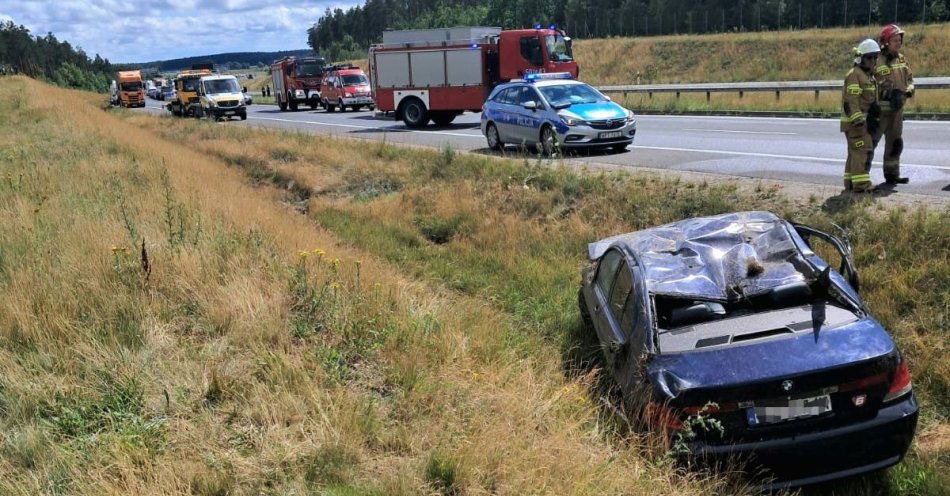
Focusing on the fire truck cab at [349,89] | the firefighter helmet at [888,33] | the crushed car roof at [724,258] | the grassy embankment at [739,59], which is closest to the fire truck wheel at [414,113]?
the grassy embankment at [739,59]

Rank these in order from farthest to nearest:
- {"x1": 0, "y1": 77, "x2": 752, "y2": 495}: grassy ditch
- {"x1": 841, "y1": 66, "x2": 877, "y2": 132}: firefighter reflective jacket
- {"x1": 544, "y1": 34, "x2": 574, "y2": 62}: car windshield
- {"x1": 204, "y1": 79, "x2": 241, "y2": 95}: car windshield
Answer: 1. {"x1": 204, "y1": 79, "x2": 241, "y2": 95}: car windshield
2. {"x1": 544, "y1": 34, "x2": 574, "y2": 62}: car windshield
3. {"x1": 841, "y1": 66, "x2": 877, "y2": 132}: firefighter reflective jacket
4. {"x1": 0, "y1": 77, "x2": 752, "y2": 495}: grassy ditch

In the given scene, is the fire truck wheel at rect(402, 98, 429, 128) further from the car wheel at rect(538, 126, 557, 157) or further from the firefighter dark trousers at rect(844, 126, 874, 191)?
the firefighter dark trousers at rect(844, 126, 874, 191)

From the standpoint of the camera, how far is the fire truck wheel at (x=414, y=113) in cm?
2452

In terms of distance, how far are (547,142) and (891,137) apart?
7.36m

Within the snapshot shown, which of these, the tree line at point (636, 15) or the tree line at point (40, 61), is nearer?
the tree line at point (636, 15)

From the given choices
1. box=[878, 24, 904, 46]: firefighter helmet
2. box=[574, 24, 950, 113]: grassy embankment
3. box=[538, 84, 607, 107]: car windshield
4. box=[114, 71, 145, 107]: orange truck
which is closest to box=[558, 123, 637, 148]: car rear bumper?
box=[538, 84, 607, 107]: car windshield

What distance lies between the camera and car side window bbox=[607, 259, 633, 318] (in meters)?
4.95

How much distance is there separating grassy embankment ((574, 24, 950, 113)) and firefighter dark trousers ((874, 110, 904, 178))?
583 inches

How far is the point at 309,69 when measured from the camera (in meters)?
40.5

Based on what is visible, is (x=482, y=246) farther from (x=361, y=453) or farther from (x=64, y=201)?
(x=361, y=453)

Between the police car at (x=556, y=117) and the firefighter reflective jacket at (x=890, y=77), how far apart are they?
646 centimetres

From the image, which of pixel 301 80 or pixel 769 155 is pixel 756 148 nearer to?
pixel 769 155

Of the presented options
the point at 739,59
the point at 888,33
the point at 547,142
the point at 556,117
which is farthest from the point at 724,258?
the point at 739,59

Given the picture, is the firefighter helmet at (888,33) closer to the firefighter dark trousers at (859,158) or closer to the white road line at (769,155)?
the firefighter dark trousers at (859,158)
